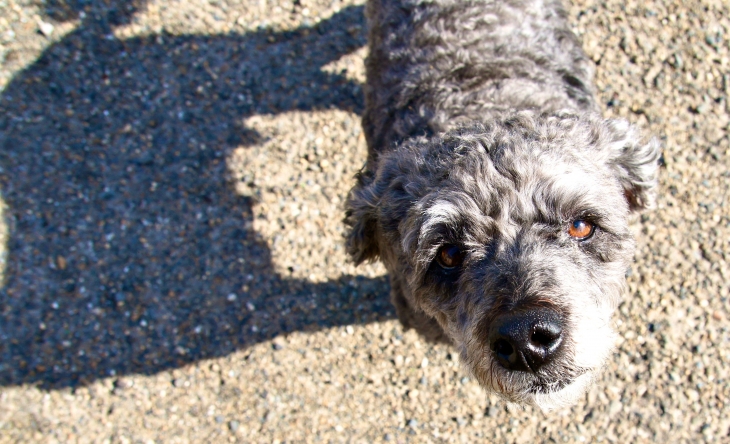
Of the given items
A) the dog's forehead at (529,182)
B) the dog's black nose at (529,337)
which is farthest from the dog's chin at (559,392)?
the dog's forehead at (529,182)

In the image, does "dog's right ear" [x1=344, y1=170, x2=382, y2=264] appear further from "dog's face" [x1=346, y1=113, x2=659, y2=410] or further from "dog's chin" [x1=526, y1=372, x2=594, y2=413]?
"dog's chin" [x1=526, y1=372, x2=594, y2=413]

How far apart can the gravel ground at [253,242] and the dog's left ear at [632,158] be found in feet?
5.63

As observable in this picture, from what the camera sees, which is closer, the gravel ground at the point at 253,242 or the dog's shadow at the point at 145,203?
the gravel ground at the point at 253,242

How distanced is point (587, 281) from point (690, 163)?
10.5 feet

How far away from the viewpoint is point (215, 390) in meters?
4.72

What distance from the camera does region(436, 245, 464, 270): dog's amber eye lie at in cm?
296

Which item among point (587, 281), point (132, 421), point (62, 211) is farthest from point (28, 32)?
point (587, 281)

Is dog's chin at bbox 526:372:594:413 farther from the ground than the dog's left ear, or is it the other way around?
the dog's left ear

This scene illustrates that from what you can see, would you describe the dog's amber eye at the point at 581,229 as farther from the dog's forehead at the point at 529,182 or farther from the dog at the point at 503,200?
the dog's forehead at the point at 529,182

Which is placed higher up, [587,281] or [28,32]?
[587,281]

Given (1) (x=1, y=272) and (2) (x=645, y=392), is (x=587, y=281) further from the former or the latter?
(1) (x=1, y=272)

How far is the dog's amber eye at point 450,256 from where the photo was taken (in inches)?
116

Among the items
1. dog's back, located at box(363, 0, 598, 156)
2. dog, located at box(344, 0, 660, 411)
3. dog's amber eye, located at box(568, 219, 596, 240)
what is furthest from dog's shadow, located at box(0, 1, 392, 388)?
dog's amber eye, located at box(568, 219, 596, 240)

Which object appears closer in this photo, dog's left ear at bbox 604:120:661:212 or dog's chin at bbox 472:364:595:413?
dog's chin at bbox 472:364:595:413
